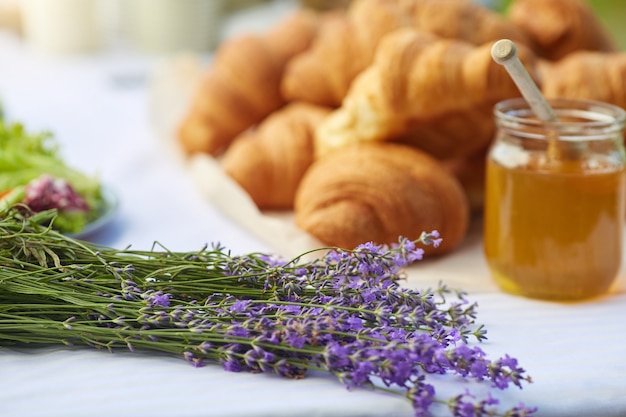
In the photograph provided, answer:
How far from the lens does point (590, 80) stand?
3.86 feet

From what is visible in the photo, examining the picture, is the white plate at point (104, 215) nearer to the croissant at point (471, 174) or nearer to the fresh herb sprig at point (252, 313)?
the fresh herb sprig at point (252, 313)

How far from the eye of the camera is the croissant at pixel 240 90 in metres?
1.52

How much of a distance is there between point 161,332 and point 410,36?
2.07 feet

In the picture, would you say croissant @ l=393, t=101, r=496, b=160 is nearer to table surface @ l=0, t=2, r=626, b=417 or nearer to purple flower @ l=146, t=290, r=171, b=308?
table surface @ l=0, t=2, r=626, b=417

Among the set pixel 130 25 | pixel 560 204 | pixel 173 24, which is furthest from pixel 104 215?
pixel 130 25

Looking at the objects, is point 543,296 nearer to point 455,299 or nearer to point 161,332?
point 455,299

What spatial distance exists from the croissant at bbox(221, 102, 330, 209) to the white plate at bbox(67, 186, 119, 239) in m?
0.20

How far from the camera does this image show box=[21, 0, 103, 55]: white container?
2586 millimetres

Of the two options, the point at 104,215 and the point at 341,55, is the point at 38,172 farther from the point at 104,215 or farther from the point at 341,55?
the point at 341,55

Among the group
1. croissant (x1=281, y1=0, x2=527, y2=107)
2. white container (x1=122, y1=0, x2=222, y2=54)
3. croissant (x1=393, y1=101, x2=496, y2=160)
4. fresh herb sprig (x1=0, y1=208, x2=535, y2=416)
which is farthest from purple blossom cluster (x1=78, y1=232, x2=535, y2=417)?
white container (x1=122, y1=0, x2=222, y2=54)

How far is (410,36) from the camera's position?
3.72 ft

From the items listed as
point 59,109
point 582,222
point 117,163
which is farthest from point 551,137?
point 59,109

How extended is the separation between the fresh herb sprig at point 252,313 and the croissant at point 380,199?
262mm

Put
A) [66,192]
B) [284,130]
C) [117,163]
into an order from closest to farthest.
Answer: [66,192] → [284,130] → [117,163]
